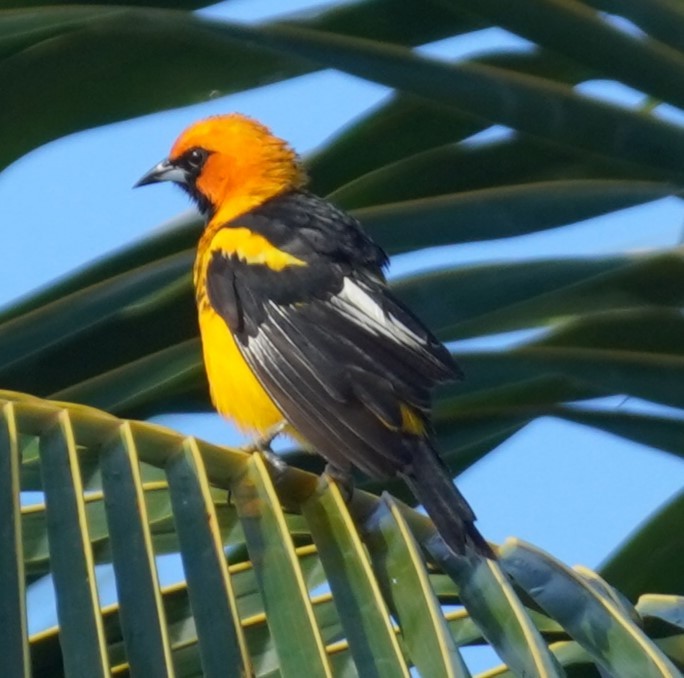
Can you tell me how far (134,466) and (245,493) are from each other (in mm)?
205

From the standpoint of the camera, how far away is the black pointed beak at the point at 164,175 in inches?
159

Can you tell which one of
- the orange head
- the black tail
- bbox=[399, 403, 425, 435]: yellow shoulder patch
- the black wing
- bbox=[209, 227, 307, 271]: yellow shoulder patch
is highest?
the orange head

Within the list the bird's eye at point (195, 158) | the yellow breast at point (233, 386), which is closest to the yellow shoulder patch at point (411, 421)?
the yellow breast at point (233, 386)

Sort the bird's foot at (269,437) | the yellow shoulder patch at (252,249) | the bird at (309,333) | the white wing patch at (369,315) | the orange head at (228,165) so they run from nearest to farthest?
the bird at (309,333) → the white wing patch at (369,315) → the bird's foot at (269,437) → the yellow shoulder patch at (252,249) → the orange head at (228,165)

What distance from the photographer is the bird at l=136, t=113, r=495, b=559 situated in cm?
249

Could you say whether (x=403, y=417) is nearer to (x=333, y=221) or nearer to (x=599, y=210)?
(x=599, y=210)

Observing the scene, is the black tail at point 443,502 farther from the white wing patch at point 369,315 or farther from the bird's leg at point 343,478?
the white wing patch at point 369,315

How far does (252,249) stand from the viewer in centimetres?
332

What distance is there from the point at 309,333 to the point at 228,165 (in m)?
1.14

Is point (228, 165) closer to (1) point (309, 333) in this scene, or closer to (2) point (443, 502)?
(1) point (309, 333)

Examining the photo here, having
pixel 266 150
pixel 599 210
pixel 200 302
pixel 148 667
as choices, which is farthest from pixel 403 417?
pixel 266 150

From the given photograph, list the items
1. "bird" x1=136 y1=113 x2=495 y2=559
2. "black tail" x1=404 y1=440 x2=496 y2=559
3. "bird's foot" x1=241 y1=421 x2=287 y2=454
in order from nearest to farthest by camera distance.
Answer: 1. "black tail" x1=404 y1=440 x2=496 y2=559
2. "bird" x1=136 y1=113 x2=495 y2=559
3. "bird's foot" x1=241 y1=421 x2=287 y2=454

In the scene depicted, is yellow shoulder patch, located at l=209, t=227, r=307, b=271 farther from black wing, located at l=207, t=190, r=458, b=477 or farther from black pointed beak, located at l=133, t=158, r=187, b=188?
black pointed beak, located at l=133, t=158, r=187, b=188

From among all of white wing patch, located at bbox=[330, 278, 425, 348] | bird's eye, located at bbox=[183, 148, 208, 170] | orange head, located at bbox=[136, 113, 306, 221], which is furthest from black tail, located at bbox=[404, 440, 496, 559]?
bird's eye, located at bbox=[183, 148, 208, 170]
